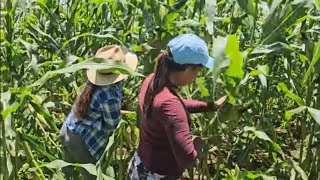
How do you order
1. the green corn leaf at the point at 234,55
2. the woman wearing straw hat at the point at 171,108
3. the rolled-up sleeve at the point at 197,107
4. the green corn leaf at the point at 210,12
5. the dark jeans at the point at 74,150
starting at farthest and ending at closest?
the dark jeans at the point at 74,150
the rolled-up sleeve at the point at 197,107
the green corn leaf at the point at 210,12
the woman wearing straw hat at the point at 171,108
the green corn leaf at the point at 234,55

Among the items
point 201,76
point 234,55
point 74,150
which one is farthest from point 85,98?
point 234,55

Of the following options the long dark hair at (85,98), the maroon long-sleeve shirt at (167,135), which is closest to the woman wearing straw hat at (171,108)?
the maroon long-sleeve shirt at (167,135)

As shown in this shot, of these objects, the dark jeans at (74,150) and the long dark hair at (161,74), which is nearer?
the long dark hair at (161,74)

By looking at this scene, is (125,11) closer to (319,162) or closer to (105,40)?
(105,40)

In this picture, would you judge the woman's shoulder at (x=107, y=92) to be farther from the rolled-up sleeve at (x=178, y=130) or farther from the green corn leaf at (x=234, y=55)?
the green corn leaf at (x=234, y=55)

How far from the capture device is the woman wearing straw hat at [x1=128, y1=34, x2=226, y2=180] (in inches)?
83.3

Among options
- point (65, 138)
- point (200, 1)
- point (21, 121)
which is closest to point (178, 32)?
point (200, 1)

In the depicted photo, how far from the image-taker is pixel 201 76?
110 inches

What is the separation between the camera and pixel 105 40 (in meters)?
3.32

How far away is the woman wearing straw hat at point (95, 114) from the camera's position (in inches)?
106

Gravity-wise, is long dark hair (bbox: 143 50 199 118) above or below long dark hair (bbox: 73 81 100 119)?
above

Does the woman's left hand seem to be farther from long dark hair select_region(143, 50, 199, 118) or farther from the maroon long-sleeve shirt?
long dark hair select_region(143, 50, 199, 118)

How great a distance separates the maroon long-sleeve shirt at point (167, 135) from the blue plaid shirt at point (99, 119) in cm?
32

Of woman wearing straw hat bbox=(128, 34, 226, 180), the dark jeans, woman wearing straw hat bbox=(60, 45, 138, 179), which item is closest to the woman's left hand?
woman wearing straw hat bbox=(128, 34, 226, 180)
